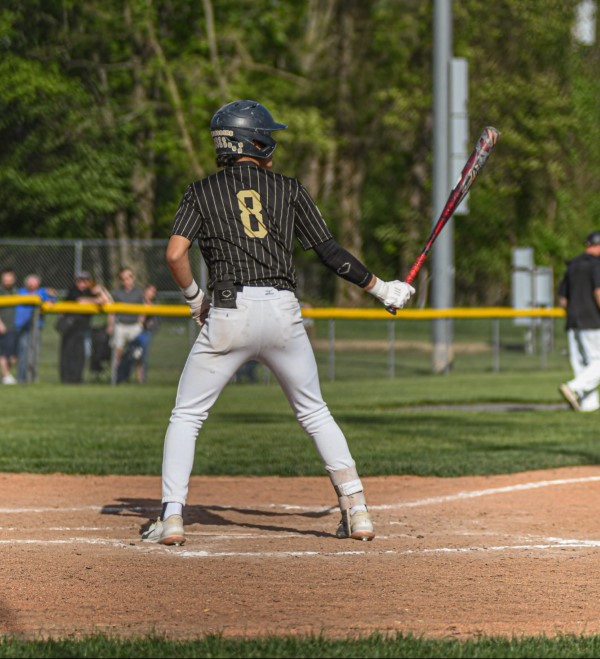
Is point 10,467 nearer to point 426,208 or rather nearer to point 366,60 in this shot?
point 426,208

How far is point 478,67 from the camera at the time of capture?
30.4 m

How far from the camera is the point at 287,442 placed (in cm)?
1178

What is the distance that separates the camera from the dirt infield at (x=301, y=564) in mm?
4598

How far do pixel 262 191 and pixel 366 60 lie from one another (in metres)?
34.2

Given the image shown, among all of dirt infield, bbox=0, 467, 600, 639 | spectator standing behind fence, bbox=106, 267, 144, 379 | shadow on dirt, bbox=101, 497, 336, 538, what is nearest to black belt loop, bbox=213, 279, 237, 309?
dirt infield, bbox=0, 467, 600, 639

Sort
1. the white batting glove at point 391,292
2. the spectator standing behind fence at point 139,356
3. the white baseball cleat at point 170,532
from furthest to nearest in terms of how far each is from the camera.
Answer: the spectator standing behind fence at point 139,356 → the white batting glove at point 391,292 → the white baseball cleat at point 170,532

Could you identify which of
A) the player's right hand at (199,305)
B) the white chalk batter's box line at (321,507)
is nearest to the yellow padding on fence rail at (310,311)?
the white chalk batter's box line at (321,507)

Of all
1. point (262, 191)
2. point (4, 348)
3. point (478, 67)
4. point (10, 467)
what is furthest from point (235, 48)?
point (262, 191)

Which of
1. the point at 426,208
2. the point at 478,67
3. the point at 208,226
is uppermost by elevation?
the point at 478,67

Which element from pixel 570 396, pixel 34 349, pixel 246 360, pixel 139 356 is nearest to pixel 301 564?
A: pixel 246 360

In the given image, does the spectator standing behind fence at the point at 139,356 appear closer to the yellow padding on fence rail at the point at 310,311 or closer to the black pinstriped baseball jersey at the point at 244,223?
the yellow padding on fence rail at the point at 310,311

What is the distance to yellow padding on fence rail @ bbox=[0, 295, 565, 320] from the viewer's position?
63.8 feet

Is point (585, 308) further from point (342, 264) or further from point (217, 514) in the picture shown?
point (342, 264)

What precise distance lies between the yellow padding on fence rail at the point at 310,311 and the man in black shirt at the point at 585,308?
228 inches
